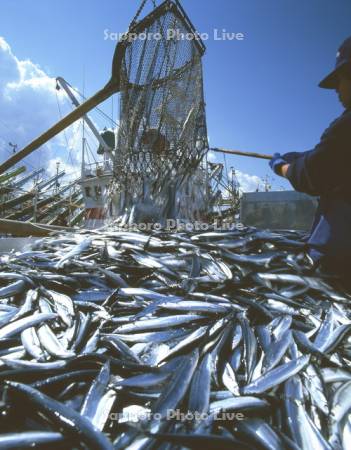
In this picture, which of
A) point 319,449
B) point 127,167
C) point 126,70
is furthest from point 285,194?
point 319,449

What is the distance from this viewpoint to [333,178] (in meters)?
2.32

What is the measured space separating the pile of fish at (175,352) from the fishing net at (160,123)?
245 cm

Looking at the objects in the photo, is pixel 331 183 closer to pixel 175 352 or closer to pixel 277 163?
pixel 277 163

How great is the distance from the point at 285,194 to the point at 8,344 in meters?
6.63

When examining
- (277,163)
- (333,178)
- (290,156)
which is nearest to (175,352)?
(333,178)

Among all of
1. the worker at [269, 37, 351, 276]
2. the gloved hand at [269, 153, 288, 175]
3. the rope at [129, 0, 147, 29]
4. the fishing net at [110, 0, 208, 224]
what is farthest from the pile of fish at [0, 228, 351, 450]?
the rope at [129, 0, 147, 29]

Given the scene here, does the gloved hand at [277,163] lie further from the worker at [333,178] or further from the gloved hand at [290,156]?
the worker at [333,178]

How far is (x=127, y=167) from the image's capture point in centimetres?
552

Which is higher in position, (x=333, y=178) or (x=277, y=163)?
(x=277, y=163)

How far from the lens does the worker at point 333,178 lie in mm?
2162

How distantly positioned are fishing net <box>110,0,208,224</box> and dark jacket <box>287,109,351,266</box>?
2.94m

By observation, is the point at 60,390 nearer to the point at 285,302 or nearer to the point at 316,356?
the point at 316,356

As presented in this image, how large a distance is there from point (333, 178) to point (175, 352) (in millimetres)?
1846

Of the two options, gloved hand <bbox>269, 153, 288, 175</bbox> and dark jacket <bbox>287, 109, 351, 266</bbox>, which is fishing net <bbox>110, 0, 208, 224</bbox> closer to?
gloved hand <bbox>269, 153, 288, 175</bbox>
